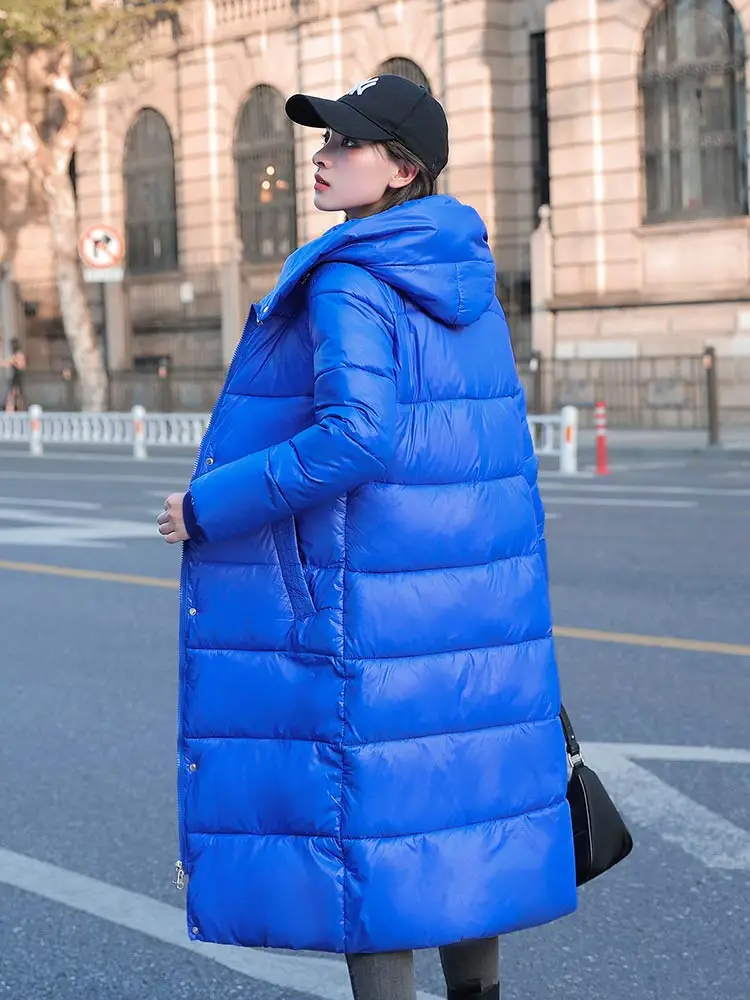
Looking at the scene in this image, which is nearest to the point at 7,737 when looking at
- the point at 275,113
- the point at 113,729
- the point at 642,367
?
the point at 113,729

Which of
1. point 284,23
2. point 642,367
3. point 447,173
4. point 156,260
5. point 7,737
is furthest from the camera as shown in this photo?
point 156,260

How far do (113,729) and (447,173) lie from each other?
1006 inches

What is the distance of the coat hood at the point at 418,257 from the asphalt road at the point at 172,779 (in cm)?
173

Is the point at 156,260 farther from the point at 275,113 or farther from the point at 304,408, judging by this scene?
the point at 304,408

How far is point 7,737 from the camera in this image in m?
6.94

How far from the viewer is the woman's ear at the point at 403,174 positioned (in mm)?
3273

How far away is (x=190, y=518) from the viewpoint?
3.21 meters

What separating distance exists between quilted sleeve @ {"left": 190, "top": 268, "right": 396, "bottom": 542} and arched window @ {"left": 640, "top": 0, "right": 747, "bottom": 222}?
24972mm

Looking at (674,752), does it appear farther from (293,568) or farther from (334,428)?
(334,428)

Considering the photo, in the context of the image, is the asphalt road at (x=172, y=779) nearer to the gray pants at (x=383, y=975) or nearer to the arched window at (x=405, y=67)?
the gray pants at (x=383, y=975)

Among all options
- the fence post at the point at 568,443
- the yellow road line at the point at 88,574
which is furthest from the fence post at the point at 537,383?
the yellow road line at the point at 88,574

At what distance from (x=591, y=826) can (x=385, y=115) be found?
1.33 m

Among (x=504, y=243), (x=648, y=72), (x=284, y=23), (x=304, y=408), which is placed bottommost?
Result: (x=304, y=408)

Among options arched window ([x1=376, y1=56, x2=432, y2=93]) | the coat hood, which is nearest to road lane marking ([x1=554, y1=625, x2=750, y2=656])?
the coat hood
